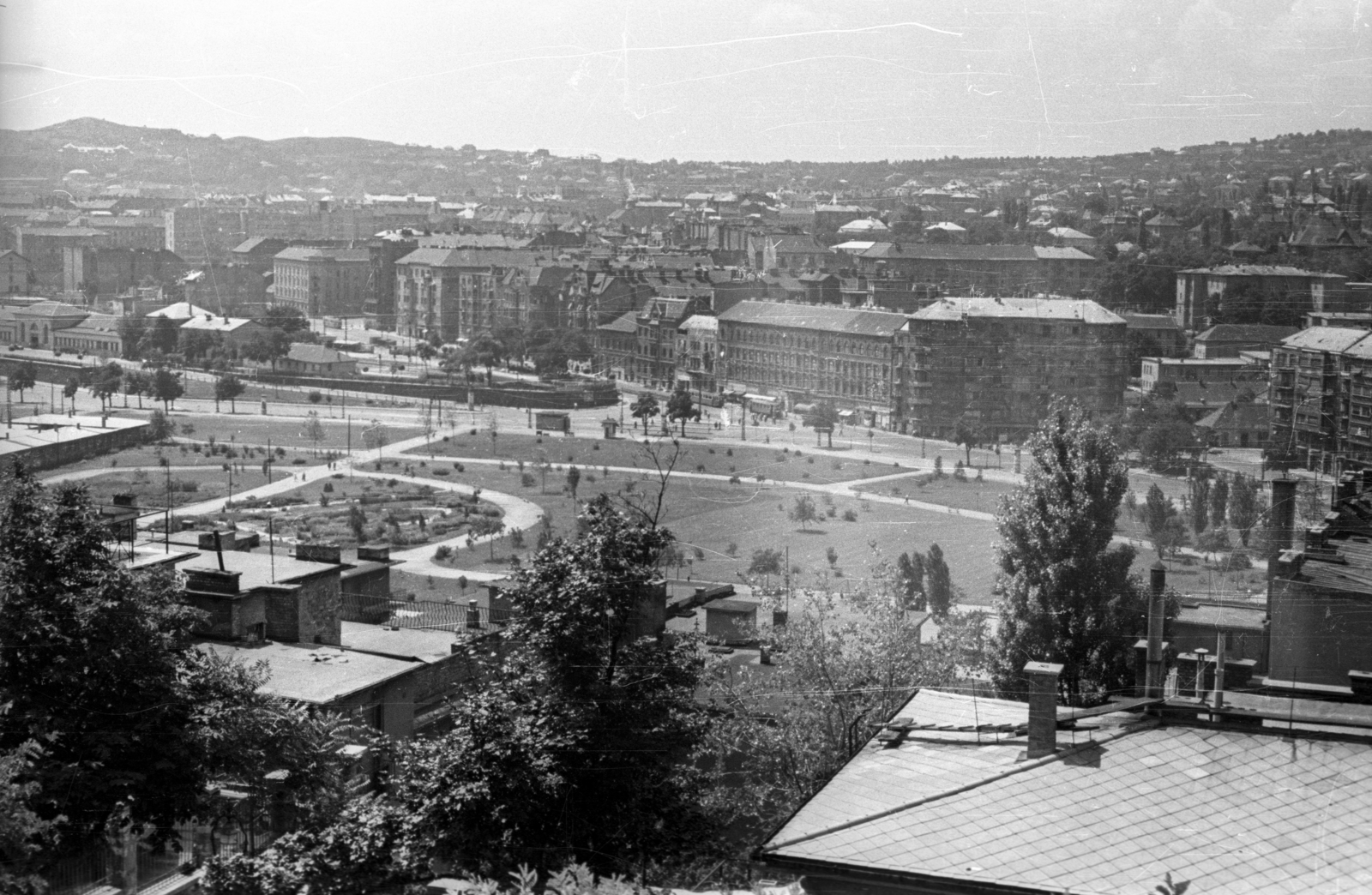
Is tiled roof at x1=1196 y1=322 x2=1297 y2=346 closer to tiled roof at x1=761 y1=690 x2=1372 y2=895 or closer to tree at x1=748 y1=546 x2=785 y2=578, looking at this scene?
tree at x1=748 y1=546 x2=785 y2=578

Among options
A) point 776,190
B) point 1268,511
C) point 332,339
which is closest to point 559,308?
point 332,339

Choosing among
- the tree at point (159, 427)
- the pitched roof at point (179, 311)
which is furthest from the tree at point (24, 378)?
the pitched roof at point (179, 311)

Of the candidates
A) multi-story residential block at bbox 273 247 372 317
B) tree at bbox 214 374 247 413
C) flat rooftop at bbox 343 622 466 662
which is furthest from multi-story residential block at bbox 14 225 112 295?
flat rooftop at bbox 343 622 466 662

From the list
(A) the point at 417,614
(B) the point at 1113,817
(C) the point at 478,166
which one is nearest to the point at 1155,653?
(B) the point at 1113,817

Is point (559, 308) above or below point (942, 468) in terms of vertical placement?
above

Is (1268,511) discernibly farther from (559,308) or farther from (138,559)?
(559,308)

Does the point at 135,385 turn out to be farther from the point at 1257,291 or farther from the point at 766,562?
the point at 1257,291
